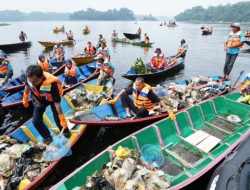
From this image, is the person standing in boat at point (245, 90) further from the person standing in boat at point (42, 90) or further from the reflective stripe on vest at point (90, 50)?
the reflective stripe on vest at point (90, 50)

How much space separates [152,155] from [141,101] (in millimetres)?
2099

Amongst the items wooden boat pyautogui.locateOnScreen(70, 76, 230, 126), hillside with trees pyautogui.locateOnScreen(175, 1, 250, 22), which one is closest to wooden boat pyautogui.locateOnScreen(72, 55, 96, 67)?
wooden boat pyautogui.locateOnScreen(70, 76, 230, 126)

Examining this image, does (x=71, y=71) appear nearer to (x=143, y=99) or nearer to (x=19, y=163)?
(x=143, y=99)

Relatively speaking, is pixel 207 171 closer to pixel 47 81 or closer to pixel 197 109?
pixel 197 109

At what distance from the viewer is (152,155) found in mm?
5863

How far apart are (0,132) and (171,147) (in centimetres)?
633

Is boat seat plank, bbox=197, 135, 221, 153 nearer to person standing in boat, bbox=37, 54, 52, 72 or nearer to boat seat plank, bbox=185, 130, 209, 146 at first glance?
boat seat plank, bbox=185, 130, 209, 146

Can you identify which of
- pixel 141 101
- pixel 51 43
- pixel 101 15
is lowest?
pixel 101 15

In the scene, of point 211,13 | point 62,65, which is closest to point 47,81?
point 62,65

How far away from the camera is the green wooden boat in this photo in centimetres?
506

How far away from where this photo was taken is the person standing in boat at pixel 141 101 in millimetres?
7084

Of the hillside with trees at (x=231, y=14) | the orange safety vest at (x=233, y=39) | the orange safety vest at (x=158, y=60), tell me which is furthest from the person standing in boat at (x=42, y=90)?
the hillside with trees at (x=231, y=14)

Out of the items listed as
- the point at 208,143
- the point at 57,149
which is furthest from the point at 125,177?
the point at 208,143

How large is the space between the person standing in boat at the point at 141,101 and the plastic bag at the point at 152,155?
4.07ft
